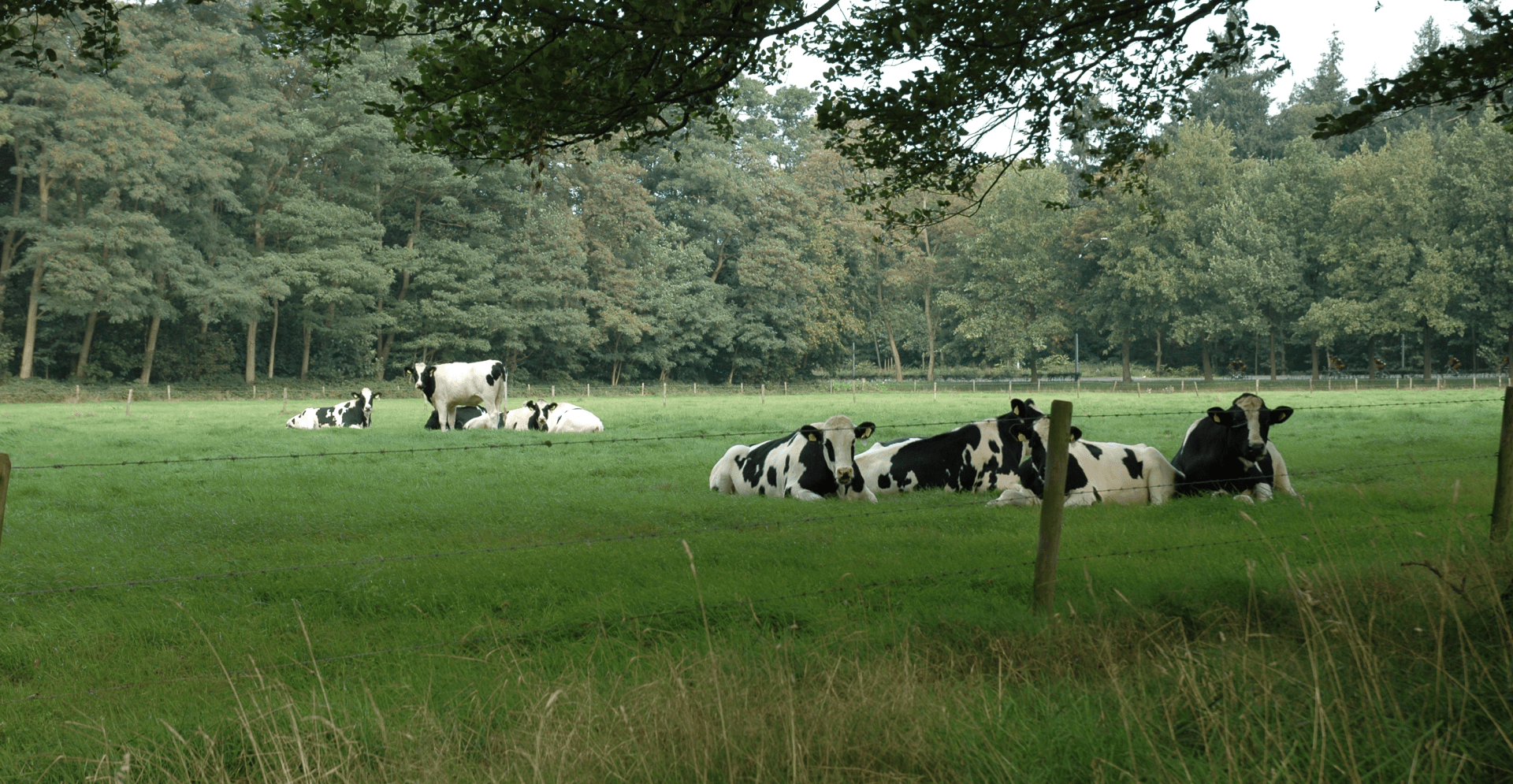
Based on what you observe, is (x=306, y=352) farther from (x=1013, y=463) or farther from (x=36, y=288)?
(x=1013, y=463)

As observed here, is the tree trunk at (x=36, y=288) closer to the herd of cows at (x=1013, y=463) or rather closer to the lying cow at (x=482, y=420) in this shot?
the lying cow at (x=482, y=420)

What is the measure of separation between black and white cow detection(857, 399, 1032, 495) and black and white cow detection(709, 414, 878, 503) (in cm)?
37

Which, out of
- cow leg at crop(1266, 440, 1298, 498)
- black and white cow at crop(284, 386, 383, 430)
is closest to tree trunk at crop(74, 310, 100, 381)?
black and white cow at crop(284, 386, 383, 430)

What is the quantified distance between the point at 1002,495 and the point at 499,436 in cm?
1155

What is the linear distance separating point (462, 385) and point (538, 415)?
104 inches

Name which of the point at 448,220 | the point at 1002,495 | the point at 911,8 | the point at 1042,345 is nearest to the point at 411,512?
the point at 1002,495

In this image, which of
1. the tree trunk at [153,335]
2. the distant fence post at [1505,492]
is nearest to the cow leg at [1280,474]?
the distant fence post at [1505,492]

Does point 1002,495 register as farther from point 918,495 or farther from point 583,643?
point 583,643

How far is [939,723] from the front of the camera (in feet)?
11.0

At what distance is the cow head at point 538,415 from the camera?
2195 cm

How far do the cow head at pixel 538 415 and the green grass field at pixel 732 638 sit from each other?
10.2 meters

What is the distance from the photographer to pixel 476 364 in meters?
24.5

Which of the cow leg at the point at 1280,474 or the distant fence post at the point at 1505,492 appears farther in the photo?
the cow leg at the point at 1280,474

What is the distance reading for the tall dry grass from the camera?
2961 mm
